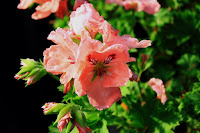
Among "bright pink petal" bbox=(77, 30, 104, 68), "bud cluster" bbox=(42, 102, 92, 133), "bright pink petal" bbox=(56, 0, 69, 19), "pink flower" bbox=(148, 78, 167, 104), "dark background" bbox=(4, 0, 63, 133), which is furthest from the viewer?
"dark background" bbox=(4, 0, 63, 133)

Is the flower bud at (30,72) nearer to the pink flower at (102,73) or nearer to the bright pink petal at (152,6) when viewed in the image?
the pink flower at (102,73)

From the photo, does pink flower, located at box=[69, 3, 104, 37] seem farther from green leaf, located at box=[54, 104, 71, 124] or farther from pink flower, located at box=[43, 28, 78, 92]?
green leaf, located at box=[54, 104, 71, 124]

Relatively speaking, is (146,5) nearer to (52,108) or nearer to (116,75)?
(116,75)

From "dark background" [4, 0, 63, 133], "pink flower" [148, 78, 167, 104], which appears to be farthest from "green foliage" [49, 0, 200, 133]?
"dark background" [4, 0, 63, 133]

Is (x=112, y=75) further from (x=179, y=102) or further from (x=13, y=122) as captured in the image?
(x=13, y=122)

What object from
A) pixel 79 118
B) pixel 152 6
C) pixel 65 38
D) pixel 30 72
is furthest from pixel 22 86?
pixel 65 38

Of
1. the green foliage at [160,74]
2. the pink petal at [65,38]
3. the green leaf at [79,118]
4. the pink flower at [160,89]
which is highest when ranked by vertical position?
the pink petal at [65,38]

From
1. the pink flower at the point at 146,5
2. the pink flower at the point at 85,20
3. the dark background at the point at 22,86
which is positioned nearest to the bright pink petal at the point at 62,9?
the pink flower at the point at 146,5

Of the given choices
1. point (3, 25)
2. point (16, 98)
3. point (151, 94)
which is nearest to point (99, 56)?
point (151, 94)
